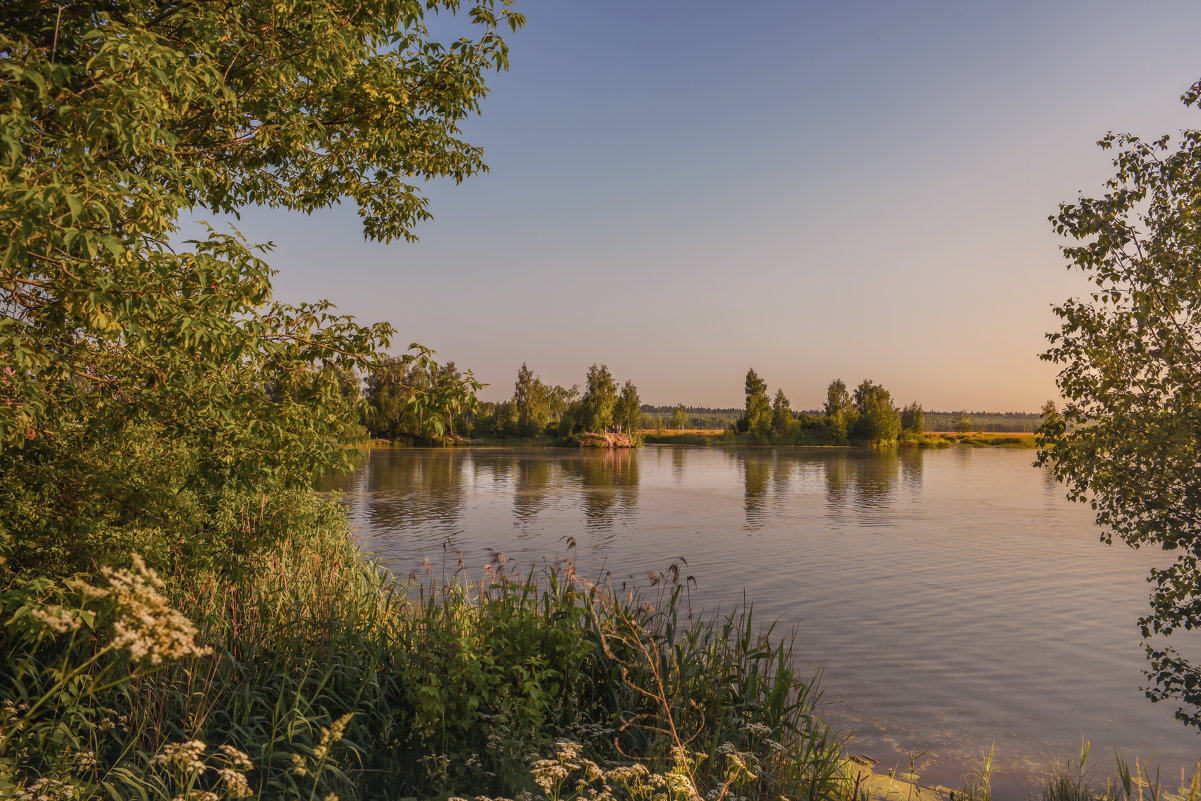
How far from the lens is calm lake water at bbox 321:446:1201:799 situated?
353 inches

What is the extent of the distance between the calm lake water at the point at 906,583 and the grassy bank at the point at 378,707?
1.66m

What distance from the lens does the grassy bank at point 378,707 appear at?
15.9 ft

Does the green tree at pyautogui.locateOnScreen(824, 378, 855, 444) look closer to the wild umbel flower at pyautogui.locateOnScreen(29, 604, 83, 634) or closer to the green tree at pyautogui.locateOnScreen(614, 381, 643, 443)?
the green tree at pyautogui.locateOnScreen(614, 381, 643, 443)

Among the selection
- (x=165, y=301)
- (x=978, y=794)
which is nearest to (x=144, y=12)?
(x=165, y=301)

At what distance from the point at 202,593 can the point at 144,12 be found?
5709mm

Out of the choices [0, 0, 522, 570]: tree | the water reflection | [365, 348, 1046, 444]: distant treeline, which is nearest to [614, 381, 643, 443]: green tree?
[365, 348, 1046, 444]: distant treeline

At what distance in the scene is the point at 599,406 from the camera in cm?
11475

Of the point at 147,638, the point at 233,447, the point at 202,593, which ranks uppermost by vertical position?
the point at 233,447

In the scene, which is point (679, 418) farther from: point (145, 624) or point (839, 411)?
point (145, 624)

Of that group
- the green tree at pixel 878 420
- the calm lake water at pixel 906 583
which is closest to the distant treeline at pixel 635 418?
the green tree at pixel 878 420

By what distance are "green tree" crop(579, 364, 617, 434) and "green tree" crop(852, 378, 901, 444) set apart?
47127 mm

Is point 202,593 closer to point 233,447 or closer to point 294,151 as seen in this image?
point 233,447

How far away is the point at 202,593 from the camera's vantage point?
7.59m

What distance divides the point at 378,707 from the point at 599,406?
10856cm
